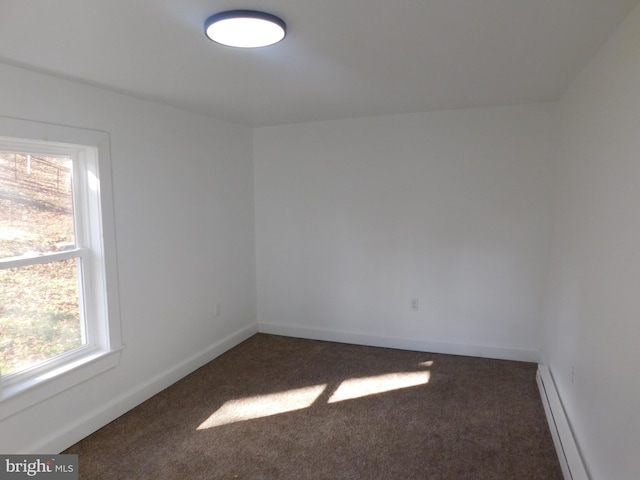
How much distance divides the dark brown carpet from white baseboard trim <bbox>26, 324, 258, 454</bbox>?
6 cm

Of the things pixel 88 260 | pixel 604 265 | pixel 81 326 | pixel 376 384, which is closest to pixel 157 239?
pixel 88 260

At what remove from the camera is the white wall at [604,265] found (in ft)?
5.09

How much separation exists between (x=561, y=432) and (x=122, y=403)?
2.81 metres

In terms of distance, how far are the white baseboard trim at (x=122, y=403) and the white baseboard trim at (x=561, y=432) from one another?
272 centimetres

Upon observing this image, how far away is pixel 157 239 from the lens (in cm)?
313

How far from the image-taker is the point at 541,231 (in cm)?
346

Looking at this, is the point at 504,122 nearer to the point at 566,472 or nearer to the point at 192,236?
the point at 566,472

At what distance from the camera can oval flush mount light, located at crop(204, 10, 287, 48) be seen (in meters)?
1.56

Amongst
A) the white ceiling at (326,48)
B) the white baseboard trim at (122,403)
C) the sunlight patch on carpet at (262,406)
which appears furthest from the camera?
the sunlight patch on carpet at (262,406)

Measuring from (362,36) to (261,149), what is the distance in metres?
2.63

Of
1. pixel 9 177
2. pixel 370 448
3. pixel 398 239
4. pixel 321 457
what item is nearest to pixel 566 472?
pixel 370 448

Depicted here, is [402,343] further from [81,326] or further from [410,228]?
[81,326]

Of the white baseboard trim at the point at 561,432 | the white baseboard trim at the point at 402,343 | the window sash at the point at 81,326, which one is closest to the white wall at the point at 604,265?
the white baseboard trim at the point at 561,432

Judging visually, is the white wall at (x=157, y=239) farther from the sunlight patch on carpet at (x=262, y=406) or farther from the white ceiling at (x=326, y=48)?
the sunlight patch on carpet at (x=262, y=406)
